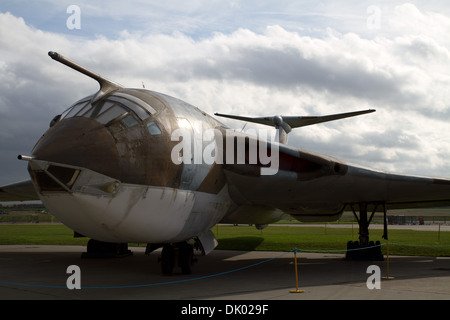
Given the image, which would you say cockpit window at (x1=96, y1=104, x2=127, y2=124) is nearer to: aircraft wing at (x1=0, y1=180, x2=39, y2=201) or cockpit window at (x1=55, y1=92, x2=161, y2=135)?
cockpit window at (x1=55, y1=92, x2=161, y2=135)

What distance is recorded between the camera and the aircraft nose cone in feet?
22.8

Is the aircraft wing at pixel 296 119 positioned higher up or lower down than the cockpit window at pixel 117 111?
higher up

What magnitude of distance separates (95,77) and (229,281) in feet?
17.3

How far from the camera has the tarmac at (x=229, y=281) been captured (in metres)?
8.16

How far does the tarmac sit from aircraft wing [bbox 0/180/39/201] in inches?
101

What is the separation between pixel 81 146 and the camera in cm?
708

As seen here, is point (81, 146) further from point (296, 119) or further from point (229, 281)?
point (296, 119)

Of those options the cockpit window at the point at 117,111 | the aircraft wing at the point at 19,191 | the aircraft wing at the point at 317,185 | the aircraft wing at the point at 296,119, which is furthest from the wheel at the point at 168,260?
the aircraft wing at the point at 296,119

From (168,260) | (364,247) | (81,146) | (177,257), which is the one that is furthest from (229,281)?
(364,247)

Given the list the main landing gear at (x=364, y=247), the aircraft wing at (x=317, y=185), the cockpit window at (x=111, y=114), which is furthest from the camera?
the main landing gear at (x=364, y=247)

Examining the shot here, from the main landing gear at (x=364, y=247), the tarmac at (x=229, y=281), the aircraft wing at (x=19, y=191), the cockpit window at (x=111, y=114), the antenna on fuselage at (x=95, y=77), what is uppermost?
the antenna on fuselage at (x=95, y=77)

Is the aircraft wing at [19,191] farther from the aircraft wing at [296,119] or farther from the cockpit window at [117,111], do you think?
the cockpit window at [117,111]

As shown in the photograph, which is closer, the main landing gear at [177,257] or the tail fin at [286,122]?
the main landing gear at [177,257]

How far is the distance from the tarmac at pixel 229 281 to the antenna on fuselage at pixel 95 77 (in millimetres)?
3782
